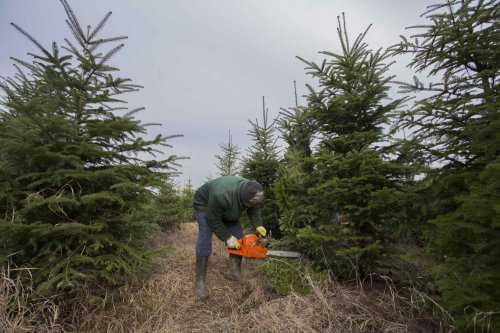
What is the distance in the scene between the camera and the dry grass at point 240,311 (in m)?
3.18

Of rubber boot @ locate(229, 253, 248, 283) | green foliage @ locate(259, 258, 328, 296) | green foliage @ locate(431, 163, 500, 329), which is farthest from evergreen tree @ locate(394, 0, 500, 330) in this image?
rubber boot @ locate(229, 253, 248, 283)

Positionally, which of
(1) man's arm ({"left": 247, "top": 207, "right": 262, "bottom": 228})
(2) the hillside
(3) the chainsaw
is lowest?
(2) the hillside

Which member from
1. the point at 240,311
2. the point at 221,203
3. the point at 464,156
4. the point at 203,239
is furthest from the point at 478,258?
the point at 203,239

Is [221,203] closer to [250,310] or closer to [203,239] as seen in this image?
[203,239]

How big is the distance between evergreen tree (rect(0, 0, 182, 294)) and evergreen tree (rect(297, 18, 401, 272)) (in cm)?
243

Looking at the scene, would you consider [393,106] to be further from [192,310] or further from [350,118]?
[192,310]

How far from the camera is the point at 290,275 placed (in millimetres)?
4242

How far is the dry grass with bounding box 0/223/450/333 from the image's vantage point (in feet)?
10.4

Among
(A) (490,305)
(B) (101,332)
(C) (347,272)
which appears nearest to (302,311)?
(C) (347,272)

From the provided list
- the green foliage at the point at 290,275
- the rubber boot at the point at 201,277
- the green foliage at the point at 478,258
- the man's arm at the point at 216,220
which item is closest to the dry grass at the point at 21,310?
the rubber boot at the point at 201,277

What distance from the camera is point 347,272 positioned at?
4480mm

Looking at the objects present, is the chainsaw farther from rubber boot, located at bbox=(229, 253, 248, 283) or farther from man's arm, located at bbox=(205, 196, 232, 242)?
rubber boot, located at bbox=(229, 253, 248, 283)

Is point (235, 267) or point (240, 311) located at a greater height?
point (235, 267)

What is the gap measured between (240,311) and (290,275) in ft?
2.81
